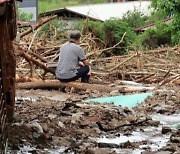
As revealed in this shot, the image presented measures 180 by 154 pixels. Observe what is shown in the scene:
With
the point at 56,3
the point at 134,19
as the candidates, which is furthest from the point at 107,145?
the point at 56,3

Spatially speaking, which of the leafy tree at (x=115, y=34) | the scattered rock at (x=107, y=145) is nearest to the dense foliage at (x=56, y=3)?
the leafy tree at (x=115, y=34)

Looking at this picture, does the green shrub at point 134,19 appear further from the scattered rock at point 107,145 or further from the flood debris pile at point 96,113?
the scattered rock at point 107,145

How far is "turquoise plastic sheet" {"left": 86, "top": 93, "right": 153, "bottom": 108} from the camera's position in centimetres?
909

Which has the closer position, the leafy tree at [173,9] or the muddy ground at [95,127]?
the muddy ground at [95,127]

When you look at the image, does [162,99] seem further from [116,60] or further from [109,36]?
[109,36]

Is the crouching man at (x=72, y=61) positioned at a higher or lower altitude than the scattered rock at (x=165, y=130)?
higher

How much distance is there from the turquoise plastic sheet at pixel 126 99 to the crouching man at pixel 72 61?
1312 mm

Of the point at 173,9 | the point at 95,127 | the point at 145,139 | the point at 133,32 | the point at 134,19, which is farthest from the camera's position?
the point at 134,19

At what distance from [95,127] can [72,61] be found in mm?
3826

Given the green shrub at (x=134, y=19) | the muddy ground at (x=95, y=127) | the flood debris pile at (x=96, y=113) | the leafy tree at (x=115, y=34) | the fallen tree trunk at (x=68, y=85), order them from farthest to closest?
the green shrub at (x=134, y=19), the leafy tree at (x=115, y=34), the fallen tree trunk at (x=68, y=85), the flood debris pile at (x=96, y=113), the muddy ground at (x=95, y=127)

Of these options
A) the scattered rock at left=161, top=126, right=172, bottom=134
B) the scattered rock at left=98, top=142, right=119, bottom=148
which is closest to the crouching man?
the scattered rock at left=161, top=126, right=172, bottom=134

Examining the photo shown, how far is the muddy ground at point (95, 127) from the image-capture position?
586 cm

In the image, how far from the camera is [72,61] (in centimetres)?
1070

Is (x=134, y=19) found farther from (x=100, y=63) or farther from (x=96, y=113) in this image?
(x=96, y=113)
